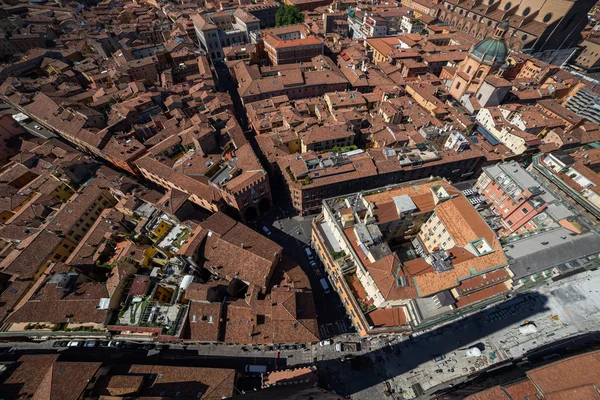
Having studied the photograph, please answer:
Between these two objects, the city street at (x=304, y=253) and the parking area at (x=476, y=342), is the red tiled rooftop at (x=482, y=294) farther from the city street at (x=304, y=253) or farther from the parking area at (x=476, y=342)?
the city street at (x=304, y=253)

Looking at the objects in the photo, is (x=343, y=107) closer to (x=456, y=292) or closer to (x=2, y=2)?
(x=456, y=292)

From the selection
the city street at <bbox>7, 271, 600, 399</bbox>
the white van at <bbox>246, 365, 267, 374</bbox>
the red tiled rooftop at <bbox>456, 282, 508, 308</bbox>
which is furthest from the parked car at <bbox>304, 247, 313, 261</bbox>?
the red tiled rooftop at <bbox>456, 282, 508, 308</bbox>

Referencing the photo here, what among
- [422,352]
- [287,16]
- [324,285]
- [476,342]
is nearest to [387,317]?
[422,352]

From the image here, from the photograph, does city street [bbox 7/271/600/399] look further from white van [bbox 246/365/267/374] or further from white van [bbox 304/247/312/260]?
white van [bbox 304/247/312/260]

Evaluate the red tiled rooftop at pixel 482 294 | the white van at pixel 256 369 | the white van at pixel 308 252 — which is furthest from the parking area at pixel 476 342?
the white van at pixel 308 252

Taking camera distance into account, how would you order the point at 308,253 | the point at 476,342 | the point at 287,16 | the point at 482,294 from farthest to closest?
the point at 287,16 → the point at 308,253 → the point at 476,342 → the point at 482,294

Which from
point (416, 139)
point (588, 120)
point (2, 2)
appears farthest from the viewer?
point (2, 2)

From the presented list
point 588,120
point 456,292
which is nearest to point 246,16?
point 456,292

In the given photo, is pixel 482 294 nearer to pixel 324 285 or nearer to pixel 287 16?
pixel 324 285
